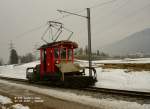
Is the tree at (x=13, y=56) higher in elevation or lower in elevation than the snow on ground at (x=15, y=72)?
higher

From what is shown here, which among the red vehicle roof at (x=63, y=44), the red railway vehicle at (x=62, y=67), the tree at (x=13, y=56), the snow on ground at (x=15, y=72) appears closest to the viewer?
the red railway vehicle at (x=62, y=67)

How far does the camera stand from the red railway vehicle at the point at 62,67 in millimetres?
15266

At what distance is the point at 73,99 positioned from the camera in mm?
11172

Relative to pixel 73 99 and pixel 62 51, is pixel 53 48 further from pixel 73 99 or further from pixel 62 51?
pixel 73 99

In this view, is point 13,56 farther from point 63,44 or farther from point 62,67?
point 62,67

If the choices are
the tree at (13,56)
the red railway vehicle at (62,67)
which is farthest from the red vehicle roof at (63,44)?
the tree at (13,56)

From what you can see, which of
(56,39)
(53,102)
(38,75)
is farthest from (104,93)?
(38,75)

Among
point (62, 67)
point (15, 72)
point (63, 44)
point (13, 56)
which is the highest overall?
point (13, 56)

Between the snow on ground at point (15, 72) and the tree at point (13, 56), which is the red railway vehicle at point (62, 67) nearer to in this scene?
the snow on ground at point (15, 72)

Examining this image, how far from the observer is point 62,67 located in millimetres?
15500

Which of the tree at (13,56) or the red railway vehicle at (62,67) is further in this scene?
the tree at (13,56)

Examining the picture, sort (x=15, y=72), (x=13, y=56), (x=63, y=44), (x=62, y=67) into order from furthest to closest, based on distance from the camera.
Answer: (x=13, y=56) → (x=15, y=72) → (x=63, y=44) → (x=62, y=67)

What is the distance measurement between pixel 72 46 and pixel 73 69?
168cm

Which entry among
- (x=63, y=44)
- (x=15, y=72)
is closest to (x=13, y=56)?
(x=15, y=72)
